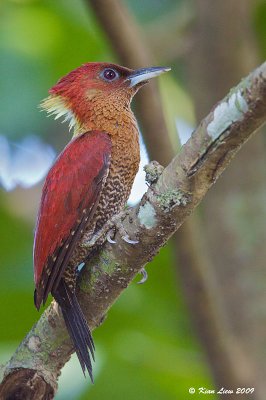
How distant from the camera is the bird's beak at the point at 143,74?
5281 mm

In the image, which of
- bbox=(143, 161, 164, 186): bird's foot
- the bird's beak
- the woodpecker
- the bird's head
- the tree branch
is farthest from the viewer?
the bird's head

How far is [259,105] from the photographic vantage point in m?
3.34

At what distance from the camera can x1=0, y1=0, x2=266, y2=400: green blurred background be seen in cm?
658

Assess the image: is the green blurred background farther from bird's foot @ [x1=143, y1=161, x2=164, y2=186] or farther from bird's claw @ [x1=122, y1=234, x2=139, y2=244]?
bird's foot @ [x1=143, y1=161, x2=164, y2=186]

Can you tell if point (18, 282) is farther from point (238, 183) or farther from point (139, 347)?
point (238, 183)

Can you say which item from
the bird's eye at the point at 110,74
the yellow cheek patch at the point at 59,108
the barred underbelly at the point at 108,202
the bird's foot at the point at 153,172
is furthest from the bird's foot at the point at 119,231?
the bird's eye at the point at 110,74

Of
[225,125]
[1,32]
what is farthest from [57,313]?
[1,32]

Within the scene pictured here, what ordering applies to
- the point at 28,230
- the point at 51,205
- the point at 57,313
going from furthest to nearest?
the point at 28,230
the point at 51,205
the point at 57,313

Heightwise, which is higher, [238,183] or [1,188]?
[1,188]

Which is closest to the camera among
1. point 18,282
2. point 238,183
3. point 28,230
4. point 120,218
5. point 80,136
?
point 120,218

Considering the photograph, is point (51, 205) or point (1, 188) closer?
point (51, 205)

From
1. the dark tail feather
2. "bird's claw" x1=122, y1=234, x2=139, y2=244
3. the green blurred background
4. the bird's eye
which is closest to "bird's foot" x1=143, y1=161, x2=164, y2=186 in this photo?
"bird's claw" x1=122, y1=234, x2=139, y2=244

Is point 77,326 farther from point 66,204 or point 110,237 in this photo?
point 66,204

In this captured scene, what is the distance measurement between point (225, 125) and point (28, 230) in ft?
13.2
